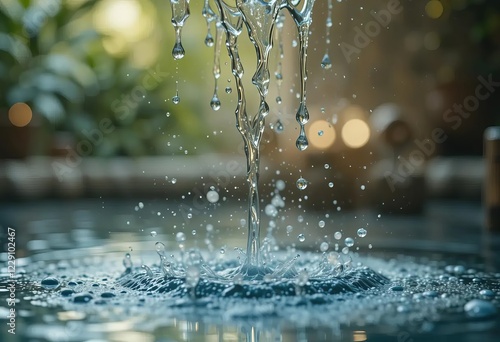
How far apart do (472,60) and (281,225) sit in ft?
13.0

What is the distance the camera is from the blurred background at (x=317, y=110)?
725cm

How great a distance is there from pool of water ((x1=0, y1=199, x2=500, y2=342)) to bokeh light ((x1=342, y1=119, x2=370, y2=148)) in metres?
1.99

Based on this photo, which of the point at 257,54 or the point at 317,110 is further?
the point at 317,110

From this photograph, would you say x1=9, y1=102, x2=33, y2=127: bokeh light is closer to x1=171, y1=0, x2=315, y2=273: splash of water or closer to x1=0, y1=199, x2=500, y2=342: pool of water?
x1=0, y1=199, x2=500, y2=342: pool of water

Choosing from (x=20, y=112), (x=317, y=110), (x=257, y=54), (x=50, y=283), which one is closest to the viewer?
(x=50, y=283)

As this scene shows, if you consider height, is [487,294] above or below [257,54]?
below

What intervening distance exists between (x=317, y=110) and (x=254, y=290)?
5.25 m

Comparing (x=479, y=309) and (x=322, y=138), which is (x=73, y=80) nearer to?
(x=322, y=138)

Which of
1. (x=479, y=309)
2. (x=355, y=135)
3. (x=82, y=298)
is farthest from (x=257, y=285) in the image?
(x=355, y=135)

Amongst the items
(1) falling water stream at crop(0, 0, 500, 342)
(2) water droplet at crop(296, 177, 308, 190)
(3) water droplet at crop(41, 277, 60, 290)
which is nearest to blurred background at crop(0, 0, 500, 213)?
(2) water droplet at crop(296, 177, 308, 190)

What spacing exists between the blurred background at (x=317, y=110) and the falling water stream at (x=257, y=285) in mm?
3227

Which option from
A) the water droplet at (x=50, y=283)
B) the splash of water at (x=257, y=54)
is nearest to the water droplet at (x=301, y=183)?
the splash of water at (x=257, y=54)

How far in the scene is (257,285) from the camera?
296 cm

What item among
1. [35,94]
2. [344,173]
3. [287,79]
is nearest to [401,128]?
[344,173]
